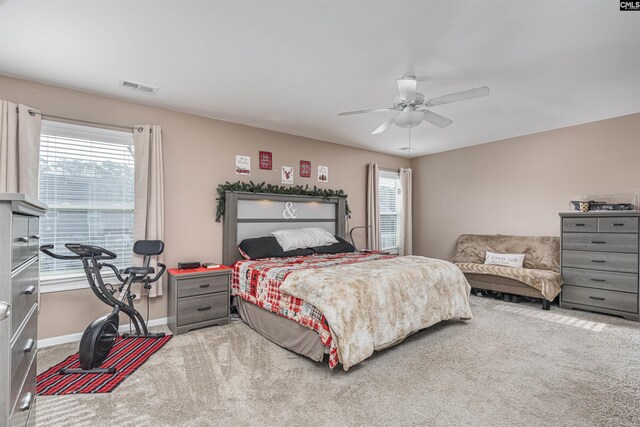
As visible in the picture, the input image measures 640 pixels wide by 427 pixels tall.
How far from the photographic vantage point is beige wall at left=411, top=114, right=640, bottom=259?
441cm

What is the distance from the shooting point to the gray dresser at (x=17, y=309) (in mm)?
920

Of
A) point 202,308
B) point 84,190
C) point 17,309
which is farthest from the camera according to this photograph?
point 202,308

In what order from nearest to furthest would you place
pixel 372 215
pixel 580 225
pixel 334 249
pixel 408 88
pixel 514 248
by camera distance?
pixel 408 88 → pixel 580 225 → pixel 334 249 → pixel 514 248 → pixel 372 215

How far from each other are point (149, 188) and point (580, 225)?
5.51 metres

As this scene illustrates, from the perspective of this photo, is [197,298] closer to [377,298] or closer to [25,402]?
[377,298]

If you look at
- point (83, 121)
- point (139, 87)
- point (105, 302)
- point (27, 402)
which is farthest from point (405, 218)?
point (27, 402)

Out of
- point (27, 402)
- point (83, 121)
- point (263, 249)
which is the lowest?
point (27, 402)

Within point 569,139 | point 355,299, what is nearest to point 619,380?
point 355,299

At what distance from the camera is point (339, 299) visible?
2.57m

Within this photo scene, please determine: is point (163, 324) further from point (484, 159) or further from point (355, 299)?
point (484, 159)

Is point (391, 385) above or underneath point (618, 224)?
underneath

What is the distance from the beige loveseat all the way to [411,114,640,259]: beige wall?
0.27 metres

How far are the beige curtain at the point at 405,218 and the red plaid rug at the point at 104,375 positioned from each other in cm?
486

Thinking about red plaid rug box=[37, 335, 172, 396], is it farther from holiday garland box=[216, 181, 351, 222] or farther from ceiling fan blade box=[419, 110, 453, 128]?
ceiling fan blade box=[419, 110, 453, 128]
